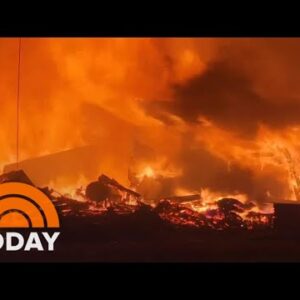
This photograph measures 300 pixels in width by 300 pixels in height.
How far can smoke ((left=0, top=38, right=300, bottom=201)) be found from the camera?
598 centimetres

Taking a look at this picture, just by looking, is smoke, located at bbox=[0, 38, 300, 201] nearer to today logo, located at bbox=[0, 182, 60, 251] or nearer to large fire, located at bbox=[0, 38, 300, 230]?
large fire, located at bbox=[0, 38, 300, 230]

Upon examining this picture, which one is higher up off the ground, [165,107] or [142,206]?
[165,107]

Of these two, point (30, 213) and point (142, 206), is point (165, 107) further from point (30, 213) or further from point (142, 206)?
point (30, 213)

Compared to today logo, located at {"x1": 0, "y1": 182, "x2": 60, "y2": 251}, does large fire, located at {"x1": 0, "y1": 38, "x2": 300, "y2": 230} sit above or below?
above

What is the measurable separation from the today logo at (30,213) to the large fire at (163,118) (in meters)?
0.13

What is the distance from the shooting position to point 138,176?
19.6 feet

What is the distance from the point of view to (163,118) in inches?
237

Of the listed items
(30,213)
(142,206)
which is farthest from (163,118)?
(30,213)

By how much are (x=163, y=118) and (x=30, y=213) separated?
1.15 m

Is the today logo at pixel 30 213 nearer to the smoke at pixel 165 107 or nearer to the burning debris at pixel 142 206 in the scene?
the burning debris at pixel 142 206

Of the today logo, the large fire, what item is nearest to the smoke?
the large fire

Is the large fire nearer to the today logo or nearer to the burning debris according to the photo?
the burning debris
